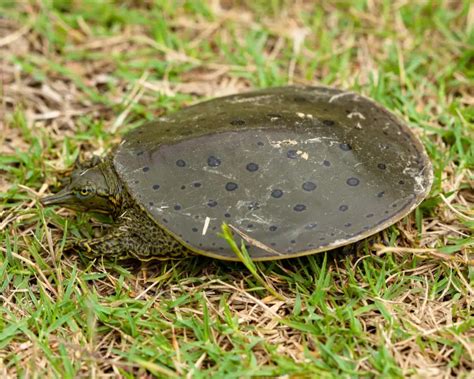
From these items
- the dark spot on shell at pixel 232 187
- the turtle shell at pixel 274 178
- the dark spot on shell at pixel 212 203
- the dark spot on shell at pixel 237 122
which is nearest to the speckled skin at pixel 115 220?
the turtle shell at pixel 274 178

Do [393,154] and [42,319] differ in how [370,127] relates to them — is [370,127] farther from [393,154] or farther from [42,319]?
[42,319]

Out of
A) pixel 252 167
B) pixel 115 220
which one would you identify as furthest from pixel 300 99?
pixel 115 220

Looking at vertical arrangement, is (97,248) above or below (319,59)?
below

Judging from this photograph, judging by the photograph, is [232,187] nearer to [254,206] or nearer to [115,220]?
[254,206]

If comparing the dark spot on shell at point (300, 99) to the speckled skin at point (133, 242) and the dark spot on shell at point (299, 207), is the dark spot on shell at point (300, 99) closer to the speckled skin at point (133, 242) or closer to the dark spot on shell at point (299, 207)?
the dark spot on shell at point (299, 207)

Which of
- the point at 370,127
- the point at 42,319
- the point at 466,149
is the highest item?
the point at 370,127

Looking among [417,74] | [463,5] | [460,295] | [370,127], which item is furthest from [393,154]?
[463,5]
